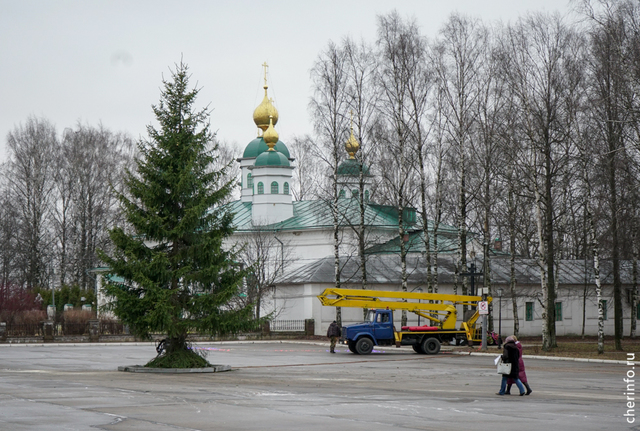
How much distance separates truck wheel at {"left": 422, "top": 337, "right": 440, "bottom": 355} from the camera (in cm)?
3244

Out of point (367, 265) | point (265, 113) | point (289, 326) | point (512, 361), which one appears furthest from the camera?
point (265, 113)

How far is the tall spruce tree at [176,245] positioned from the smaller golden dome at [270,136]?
4366 centimetres

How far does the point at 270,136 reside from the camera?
66750 millimetres

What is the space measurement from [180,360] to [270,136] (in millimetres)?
46002

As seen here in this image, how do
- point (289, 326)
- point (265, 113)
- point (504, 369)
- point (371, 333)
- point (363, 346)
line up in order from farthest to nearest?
point (265, 113) < point (289, 326) < point (371, 333) < point (363, 346) < point (504, 369)

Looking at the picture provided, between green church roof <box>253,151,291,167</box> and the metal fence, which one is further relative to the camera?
green church roof <box>253,151,291,167</box>

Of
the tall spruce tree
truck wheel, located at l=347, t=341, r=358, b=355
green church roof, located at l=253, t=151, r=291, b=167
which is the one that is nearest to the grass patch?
the tall spruce tree

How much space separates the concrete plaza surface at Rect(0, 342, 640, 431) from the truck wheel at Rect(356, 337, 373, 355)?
21.7 feet

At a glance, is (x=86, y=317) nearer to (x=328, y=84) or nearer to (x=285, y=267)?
(x=285, y=267)

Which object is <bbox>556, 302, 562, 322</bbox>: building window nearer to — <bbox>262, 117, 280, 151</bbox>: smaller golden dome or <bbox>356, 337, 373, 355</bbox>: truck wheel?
<bbox>356, 337, 373, 355</bbox>: truck wheel

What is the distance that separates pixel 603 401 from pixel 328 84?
89.9 ft

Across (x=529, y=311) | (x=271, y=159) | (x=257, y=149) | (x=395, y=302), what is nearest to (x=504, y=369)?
(x=395, y=302)

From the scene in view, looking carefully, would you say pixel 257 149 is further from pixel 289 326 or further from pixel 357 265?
pixel 289 326

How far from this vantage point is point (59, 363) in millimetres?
26094
